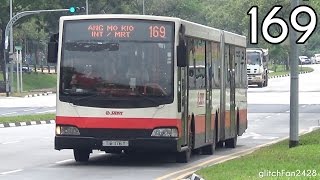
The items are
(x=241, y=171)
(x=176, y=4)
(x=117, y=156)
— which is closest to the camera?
(x=241, y=171)

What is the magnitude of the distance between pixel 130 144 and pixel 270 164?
10.5 feet

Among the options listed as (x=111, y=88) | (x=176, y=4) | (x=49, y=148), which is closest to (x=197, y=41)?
(x=111, y=88)

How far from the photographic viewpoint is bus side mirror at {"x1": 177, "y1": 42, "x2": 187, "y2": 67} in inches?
805

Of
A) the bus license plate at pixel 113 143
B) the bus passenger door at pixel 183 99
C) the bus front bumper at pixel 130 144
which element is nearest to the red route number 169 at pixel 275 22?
the bus passenger door at pixel 183 99

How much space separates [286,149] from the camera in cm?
2256

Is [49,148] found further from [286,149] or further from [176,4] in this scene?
[176,4]

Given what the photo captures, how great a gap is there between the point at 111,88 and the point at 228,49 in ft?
22.8

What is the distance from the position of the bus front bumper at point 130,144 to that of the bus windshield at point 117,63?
2.22 feet

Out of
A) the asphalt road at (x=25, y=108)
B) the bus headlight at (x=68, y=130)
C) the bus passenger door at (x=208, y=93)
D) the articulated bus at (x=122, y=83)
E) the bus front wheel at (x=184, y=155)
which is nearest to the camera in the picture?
the articulated bus at (x=122, y=83)

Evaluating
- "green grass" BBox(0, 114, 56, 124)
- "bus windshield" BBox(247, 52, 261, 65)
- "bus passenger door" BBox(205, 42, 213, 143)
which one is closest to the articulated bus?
"bus passenger door" BBox(205, 42, 213, 143)

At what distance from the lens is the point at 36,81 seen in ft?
297

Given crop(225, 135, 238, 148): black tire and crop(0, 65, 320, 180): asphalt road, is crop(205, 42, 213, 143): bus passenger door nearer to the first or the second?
crop(0, 65, 320, 180): asphalt road

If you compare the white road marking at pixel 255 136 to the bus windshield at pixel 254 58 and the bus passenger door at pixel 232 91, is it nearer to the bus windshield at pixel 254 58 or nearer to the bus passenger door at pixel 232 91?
the bus passenger door at pixel 232 91

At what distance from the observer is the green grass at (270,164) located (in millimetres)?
16625
